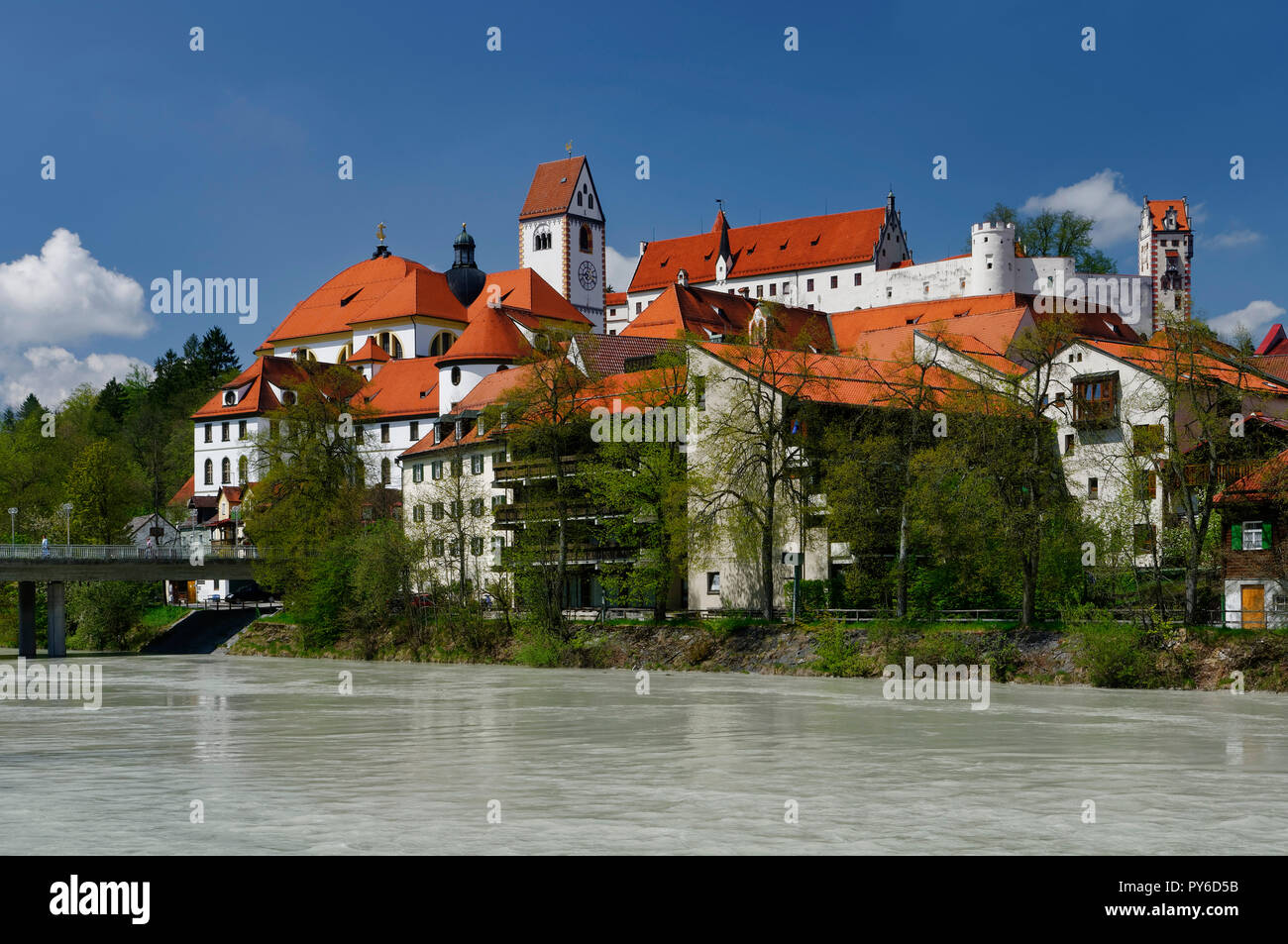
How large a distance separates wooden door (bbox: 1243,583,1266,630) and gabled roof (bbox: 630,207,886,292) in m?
85.5

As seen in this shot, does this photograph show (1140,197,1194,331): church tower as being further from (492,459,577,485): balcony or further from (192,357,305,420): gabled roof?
(492,459,577,485): balcony

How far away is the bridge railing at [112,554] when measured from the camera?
70.5 meters

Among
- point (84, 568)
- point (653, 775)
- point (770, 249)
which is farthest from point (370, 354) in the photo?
point (653, 775)

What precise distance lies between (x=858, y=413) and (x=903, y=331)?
120ft

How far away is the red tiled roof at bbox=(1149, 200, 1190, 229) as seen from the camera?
504ft

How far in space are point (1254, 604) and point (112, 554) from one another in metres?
52.4

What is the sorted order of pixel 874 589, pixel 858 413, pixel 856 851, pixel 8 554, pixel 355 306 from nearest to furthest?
pixel 856 851
pixel 874 589
pixel 858 413
pixel 8 554
pixel 355 306

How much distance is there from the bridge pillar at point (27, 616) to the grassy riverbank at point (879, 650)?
20.5 meters

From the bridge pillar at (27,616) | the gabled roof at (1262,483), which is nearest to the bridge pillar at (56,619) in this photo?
the bridge pillar at (27,616)

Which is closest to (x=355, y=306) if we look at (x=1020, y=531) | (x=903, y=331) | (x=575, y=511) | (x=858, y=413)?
(x=903, y=331)

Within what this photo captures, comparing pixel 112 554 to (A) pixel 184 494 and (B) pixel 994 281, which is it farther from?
(B) pixel 994 281

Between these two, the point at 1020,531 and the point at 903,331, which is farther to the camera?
the point at 903,331
